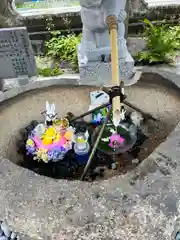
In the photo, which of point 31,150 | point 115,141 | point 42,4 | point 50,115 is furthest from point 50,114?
point 42,4

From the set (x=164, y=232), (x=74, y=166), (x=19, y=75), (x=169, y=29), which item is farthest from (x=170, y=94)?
(x=169, y=29)

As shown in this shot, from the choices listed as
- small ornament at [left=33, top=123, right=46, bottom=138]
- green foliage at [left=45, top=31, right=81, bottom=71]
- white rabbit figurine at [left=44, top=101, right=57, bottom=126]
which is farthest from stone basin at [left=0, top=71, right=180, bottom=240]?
green foliage at [left=45, top=31, right=81, bottom=71]

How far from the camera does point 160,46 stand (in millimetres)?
4859

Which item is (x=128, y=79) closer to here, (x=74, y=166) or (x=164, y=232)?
(x=74, y=166)

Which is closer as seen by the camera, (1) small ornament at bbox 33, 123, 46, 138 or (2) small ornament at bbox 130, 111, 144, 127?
(1) small ornament at bbox 33, 123, 46, 138

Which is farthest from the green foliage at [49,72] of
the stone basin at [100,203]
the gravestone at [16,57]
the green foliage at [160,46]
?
the stone basin at [100,203]

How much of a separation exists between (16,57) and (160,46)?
213 cm

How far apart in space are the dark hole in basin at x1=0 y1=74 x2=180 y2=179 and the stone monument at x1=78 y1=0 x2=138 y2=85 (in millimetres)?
389

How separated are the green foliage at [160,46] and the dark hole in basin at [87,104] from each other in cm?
172

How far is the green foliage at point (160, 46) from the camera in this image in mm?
4836

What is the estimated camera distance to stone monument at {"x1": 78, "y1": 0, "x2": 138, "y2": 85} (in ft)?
11.3

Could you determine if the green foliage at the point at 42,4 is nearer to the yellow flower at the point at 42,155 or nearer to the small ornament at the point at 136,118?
the small ornament at the point at 136,118

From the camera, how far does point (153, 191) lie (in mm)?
2100

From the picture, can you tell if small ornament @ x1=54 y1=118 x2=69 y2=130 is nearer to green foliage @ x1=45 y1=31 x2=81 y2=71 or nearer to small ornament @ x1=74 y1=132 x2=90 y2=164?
small ornament @ x1=74 y1=132 x2=90 y2=164
